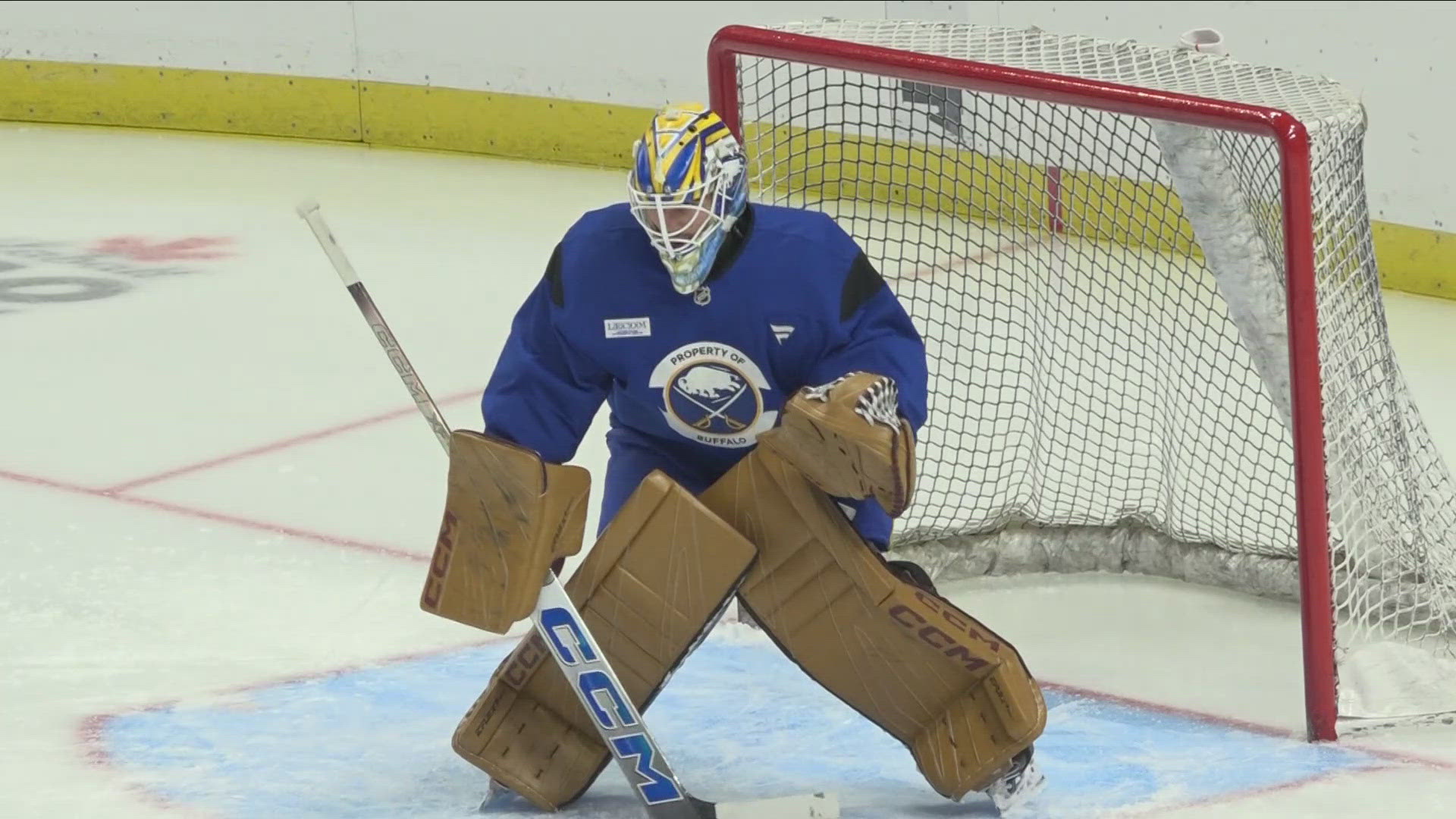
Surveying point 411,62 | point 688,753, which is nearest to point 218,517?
point 688,753

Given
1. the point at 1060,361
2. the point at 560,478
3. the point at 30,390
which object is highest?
the point at 560,478

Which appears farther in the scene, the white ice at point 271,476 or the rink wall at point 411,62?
the rink wall at point 411,62

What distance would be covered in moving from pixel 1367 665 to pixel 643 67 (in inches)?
154

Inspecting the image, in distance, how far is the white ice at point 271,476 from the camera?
9.34 feet

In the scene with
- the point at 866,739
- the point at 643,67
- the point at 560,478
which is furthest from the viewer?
the point at 643,67

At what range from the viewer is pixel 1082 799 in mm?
2447

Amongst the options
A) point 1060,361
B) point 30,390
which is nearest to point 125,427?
point 30,390

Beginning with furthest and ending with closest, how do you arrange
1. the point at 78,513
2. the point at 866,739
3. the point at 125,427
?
the point at 125,427 < the point at 78,513 < the point at 866,739

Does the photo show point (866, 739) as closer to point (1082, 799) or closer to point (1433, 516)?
point (1082, 799)

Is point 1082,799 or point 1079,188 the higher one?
point 1079,188

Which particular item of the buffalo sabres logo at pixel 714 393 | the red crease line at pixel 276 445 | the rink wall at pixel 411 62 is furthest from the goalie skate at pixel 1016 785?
the rink wall at pixel 411 62

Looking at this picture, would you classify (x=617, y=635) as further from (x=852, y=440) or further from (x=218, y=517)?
(x=218, y=517)

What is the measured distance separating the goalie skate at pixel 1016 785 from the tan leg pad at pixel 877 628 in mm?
47

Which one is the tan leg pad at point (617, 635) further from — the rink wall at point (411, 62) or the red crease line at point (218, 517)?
the rink wall at point (411, 62)
